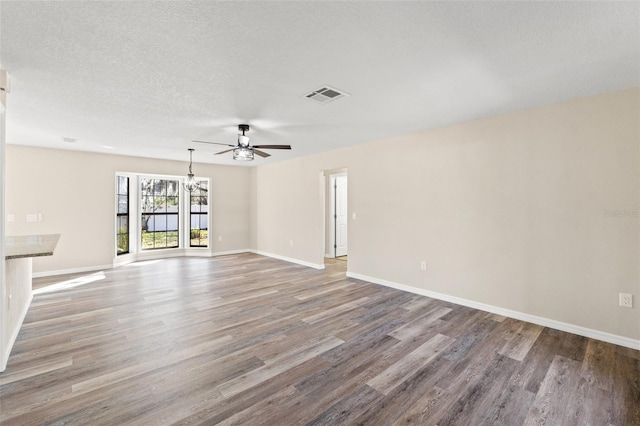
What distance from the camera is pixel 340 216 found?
26.4ft

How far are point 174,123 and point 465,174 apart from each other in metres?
4.15

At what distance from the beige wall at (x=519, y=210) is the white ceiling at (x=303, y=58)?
0.34 metres

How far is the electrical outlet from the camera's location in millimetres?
2812

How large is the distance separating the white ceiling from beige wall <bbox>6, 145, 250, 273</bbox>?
2.05 meters

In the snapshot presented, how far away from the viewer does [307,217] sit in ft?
21.8

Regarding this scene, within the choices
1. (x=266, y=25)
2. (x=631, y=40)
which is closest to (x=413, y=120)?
(x=631, y=40)

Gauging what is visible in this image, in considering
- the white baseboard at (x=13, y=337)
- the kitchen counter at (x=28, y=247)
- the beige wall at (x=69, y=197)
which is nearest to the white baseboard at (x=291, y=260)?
the beige wall at (x=69, y=197)

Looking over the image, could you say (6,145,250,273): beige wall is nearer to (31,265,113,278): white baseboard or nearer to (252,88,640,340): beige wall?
(31,265,113,278): white baseboard

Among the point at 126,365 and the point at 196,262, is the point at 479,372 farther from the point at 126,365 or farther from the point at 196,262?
the point at 196,262

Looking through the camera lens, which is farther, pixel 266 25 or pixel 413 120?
pixel 413 120

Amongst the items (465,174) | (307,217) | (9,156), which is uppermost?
(9,156)

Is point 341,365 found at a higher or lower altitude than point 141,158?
lower

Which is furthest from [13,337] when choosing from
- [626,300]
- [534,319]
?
[626,300]

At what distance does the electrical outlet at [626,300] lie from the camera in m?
2.81
